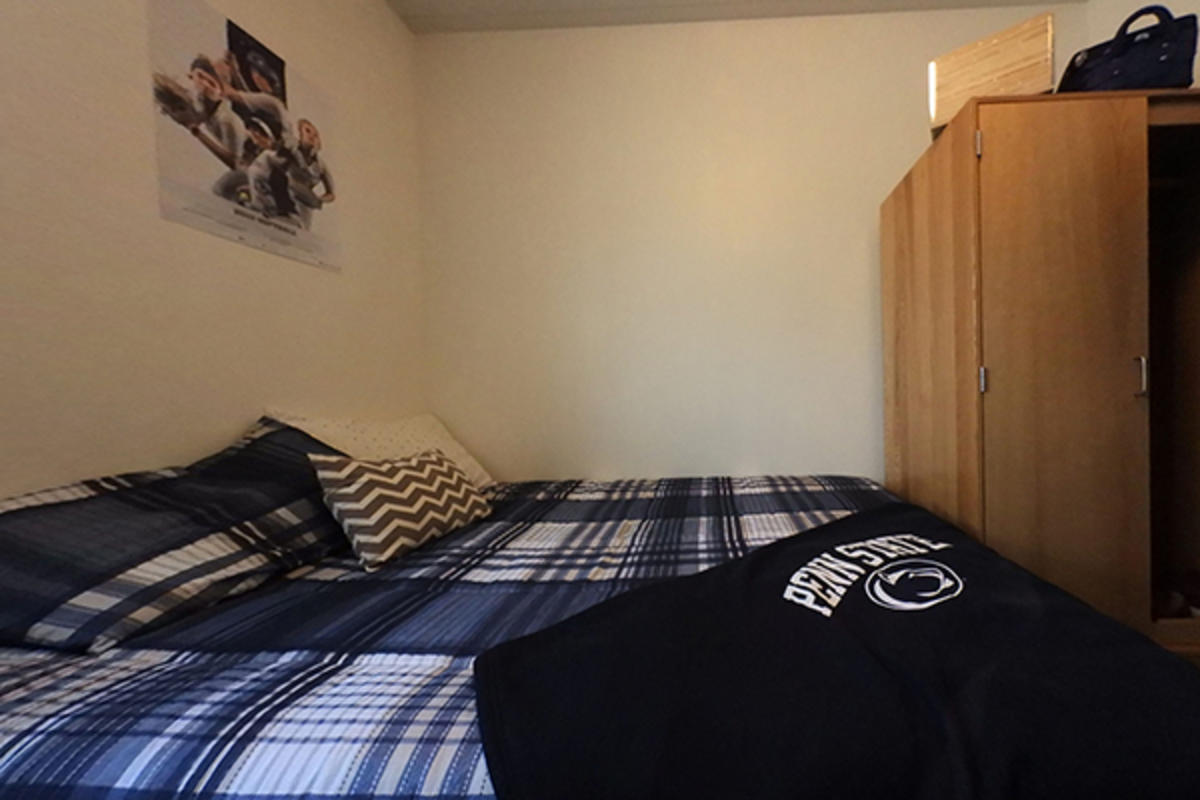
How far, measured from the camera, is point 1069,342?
124cm

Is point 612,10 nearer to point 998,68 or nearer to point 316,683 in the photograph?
point 998,68

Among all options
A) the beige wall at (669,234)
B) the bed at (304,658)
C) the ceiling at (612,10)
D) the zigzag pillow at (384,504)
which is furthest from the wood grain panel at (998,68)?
the zigzag pillow at (384,504)

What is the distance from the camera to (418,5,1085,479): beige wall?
1988 millimetres

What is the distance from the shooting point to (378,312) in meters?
1.87

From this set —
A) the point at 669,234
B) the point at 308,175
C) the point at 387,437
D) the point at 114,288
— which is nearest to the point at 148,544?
the point at 114,288

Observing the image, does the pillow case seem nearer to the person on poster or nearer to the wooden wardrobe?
the person on poster

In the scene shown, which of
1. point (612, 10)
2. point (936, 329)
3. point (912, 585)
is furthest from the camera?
point (612, 10)

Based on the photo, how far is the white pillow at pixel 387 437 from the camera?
1.33m

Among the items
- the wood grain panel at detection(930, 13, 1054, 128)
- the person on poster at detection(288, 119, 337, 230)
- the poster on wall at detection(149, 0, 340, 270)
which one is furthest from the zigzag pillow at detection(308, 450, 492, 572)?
the wood grain panel at detection(930, 13, 1054, 128)

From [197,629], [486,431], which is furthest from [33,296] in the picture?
[486,431]

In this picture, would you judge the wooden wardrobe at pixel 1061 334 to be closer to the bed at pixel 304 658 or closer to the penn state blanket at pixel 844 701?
the bed at pixel 304 658

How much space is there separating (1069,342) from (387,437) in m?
2.02

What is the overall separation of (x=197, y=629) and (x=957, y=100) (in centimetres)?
224

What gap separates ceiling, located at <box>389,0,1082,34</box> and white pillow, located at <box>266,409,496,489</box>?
174 centimetres
